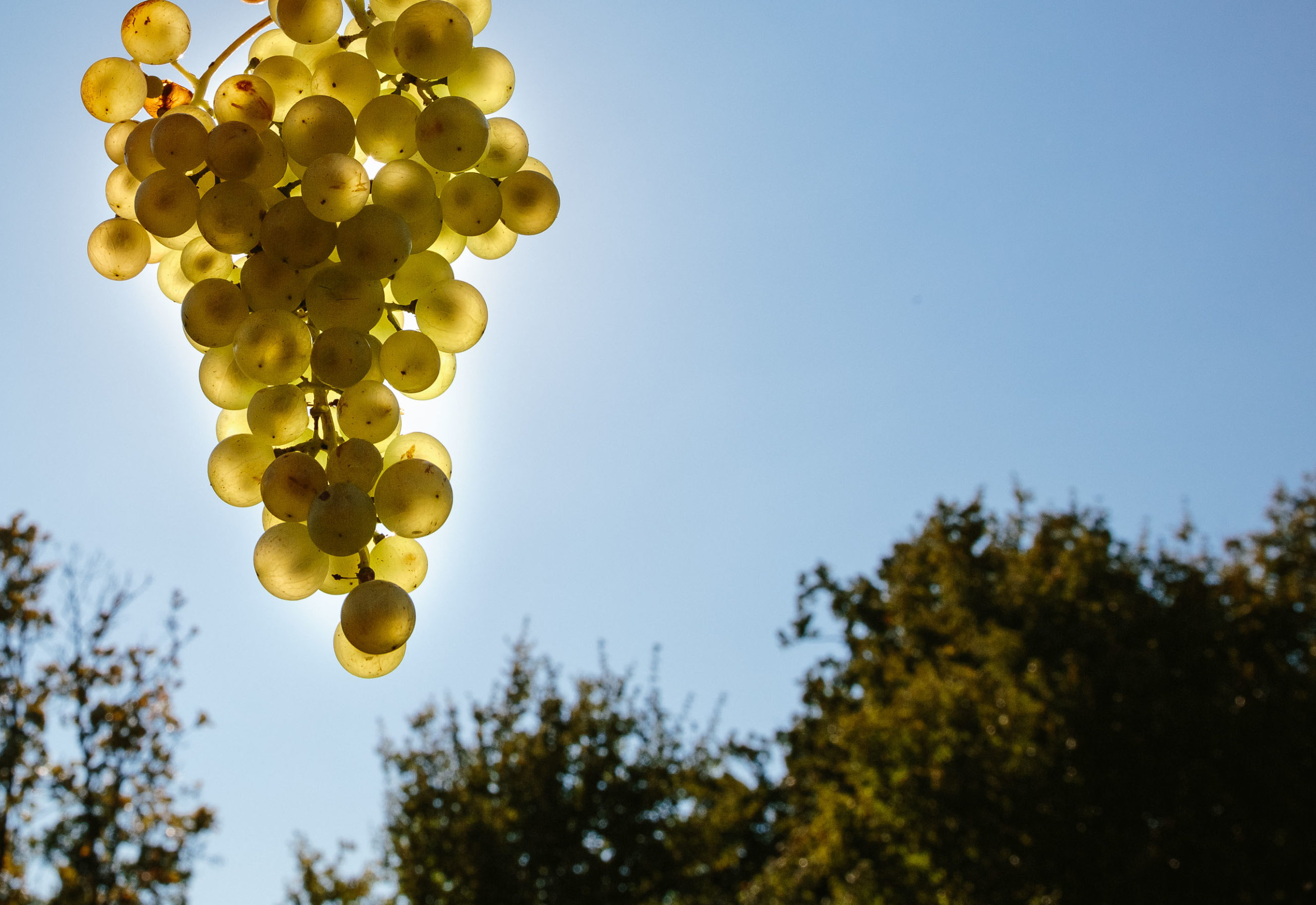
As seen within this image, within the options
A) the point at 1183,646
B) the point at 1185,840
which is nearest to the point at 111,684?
the point at 1185,840

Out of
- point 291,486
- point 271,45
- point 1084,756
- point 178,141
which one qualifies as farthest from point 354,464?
point 1084,756

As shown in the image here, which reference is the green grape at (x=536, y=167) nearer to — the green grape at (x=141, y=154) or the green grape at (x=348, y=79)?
the green grape at (x=348, y=79)

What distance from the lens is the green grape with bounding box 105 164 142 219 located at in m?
1.16

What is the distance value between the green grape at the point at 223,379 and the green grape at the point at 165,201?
0.16m

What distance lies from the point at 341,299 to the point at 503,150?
331 mm

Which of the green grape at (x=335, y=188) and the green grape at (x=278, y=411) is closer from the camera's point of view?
the green grape at (x=335, y=188)

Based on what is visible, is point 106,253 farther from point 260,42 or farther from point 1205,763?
point 1205,763

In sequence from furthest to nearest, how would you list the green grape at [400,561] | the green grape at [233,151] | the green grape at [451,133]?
the green grape at [400,561]
the green grape at [451,133]
the green grape at [233,151]

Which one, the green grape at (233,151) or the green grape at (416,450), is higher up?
the green grape at (233,151)

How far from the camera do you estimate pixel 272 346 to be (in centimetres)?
103

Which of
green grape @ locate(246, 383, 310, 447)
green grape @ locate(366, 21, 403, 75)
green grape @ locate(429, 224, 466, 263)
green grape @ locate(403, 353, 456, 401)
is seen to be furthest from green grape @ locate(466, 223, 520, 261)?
green grape @ locate(246, 383, 310, 447)

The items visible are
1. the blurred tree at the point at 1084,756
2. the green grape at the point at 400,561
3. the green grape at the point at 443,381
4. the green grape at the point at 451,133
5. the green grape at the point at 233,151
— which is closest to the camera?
the green grape at the point at 233,151

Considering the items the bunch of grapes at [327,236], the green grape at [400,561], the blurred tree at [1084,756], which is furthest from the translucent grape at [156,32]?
the blurred tree at [1084,756]

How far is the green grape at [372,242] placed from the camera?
101 cm
